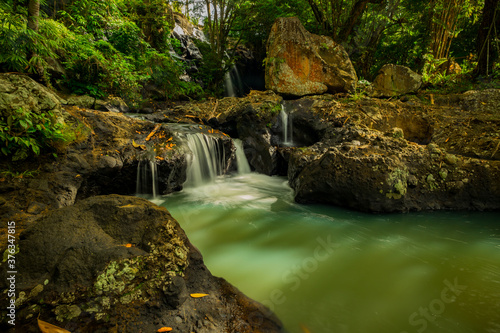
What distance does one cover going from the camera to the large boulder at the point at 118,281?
1.20 metres

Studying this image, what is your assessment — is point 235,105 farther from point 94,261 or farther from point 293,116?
point 94,261

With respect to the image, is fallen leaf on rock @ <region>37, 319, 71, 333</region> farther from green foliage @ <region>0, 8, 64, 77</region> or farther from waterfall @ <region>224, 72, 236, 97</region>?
waterfall @ <region>224, 72, 236, 97</region>

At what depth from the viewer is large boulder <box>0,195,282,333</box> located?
120 cm

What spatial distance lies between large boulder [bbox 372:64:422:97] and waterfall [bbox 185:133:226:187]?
5314 mm

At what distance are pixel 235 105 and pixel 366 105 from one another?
12.2 feet

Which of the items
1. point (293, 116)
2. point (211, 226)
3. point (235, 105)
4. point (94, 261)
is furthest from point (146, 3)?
point (94, 261)

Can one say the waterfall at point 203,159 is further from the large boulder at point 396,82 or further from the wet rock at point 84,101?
the large boulder at point 396,82

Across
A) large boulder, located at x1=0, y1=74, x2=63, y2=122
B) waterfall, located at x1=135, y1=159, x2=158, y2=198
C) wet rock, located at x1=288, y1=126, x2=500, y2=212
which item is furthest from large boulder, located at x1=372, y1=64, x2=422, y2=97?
large boulder, located at x1=0, y1=74, x2=63, y2=122

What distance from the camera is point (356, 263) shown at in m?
2.34

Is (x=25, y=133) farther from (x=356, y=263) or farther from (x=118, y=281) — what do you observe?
(x=356, y=263)

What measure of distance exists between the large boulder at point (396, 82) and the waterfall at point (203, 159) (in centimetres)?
531

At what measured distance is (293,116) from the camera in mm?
6691

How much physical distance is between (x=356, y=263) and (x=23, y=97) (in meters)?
4.24

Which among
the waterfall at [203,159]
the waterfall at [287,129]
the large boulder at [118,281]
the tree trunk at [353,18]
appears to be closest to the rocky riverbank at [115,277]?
the large boulder at [118,281]
